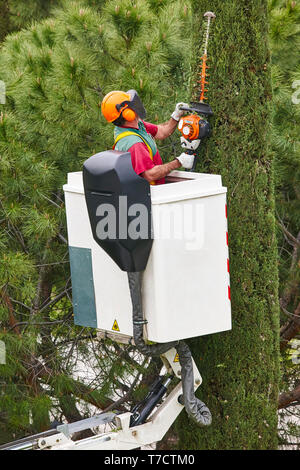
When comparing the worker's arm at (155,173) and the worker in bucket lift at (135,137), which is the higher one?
the worker in bucket lift at (135,137)

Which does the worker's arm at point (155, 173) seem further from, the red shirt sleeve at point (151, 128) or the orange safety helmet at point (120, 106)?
the red shirt sleeve at point (151, 128)

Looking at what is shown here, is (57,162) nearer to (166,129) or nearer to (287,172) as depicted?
(166,129)

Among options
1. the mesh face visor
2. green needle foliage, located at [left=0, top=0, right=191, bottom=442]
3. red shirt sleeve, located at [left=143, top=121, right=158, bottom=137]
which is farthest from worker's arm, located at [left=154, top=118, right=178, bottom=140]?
green needle foliage, located at [left=0, top=0, right=191, bottom=442]

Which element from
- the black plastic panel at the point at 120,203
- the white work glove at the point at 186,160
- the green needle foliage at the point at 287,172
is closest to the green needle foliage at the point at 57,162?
the green needle foliage at the point at 287,172

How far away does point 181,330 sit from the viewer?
4.01m

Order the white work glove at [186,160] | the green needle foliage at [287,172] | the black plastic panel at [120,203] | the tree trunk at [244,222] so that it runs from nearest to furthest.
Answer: the black plastic panel at [120,203]
the white work glove at [186,160]
the tree trunk at [244,222]
the green needle foliage at [287,172]

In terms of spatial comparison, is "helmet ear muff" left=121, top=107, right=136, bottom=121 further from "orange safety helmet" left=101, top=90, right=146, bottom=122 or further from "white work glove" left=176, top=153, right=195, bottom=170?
Answer: "white work glove" left=176, top=153, right=195, bottom=170

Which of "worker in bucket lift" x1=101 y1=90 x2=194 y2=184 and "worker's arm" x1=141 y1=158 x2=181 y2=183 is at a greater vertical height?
"worker in bucket lift" x1=101 y1=90 x2=194 y2=184

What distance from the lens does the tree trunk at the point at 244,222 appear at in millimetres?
4480

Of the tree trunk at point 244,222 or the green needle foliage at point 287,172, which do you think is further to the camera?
the green needle foliage at point 287,172

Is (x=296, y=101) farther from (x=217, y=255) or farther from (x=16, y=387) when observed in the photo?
(x=16, y=387)

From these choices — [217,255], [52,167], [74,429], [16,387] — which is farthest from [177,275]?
[16,387]

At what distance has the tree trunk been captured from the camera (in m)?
4.48

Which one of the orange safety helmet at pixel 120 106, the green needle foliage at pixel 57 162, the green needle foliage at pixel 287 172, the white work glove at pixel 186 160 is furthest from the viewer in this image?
the green needle foliage at pixel 287 172
